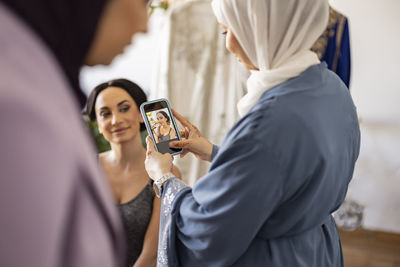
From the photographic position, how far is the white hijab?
0.97 metres

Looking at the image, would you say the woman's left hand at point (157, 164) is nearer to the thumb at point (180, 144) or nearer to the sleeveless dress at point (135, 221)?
the thumb at point (180, 144)

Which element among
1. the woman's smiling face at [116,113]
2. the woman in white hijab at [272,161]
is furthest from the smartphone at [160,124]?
the woman's smiling face at [116,113]

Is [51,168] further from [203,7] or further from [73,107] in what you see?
[203,7]

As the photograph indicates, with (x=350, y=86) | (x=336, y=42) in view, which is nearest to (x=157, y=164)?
(x=336, y=42)

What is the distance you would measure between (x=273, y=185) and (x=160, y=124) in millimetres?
495

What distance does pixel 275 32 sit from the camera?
981mm

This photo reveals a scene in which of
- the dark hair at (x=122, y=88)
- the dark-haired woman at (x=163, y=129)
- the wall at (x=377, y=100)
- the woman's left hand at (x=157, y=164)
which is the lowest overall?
the wall at (x=377, y=100)

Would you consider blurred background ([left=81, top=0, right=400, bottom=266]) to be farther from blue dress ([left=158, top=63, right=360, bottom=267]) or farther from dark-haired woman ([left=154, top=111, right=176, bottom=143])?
blue dress ([left=158, top=63, right=360, bottom=267])

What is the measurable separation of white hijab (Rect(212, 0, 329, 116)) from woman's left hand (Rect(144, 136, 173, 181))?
0.33m

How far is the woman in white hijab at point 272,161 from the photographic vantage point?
89cm

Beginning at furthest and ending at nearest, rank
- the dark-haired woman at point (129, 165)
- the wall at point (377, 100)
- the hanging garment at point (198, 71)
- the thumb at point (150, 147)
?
the wall at point (377, 100) < the hanging garment at point (198, 71) < the dark-haired woman at point (129, 165) < the thumb at point (150, 147)

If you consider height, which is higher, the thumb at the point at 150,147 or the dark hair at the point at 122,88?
the dark hair at the point at 122,88

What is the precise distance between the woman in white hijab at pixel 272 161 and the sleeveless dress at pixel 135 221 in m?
0.35

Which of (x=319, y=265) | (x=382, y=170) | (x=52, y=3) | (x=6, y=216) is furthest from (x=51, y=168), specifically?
(x=382, y=170)
